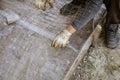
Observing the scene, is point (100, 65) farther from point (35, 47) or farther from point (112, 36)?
point (35, 47)

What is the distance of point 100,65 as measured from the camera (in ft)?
7.59

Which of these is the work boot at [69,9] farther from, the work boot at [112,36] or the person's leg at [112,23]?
the work boot at [112,36]

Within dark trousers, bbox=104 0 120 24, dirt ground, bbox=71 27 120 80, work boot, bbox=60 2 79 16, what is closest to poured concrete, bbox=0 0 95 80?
work boot, bbox=60 2 79 16

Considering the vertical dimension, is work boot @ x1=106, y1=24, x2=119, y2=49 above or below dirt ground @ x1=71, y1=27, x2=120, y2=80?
above

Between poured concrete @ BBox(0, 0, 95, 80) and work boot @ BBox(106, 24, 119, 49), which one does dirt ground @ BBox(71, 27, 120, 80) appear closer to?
→ work boot @ BBox(106, 24, 119, 49)

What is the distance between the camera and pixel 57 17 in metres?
2.17

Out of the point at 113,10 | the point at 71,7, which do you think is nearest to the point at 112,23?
the point at 113,10

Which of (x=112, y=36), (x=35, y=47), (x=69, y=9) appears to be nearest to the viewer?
(x=35, y=47)

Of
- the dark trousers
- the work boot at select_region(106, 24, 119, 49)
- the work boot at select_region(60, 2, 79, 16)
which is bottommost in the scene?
the work boot at select_region(106, 24, 119, 49)

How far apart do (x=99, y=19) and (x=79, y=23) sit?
52 centimetres

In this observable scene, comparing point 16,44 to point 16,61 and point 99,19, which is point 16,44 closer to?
point 16,61

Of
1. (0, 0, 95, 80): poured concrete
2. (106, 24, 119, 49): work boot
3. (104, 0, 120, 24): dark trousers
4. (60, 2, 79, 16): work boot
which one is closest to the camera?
(0, 0, 95, 80): poured concrete

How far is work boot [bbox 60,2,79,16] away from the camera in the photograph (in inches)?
86.7

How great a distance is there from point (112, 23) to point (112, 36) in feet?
0.75
